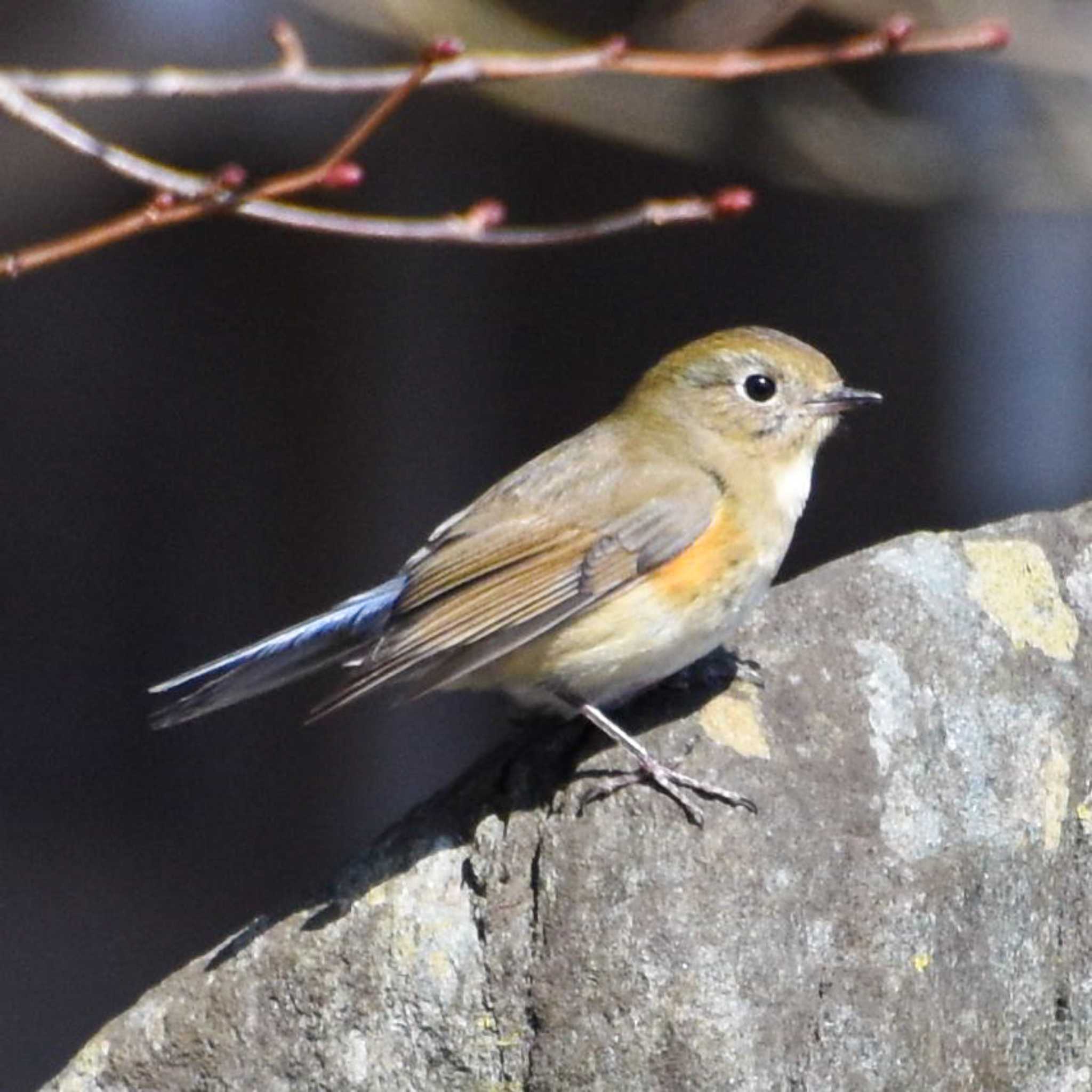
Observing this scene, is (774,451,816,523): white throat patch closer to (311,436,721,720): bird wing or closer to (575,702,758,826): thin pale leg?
(311,436,721,720): bird wing

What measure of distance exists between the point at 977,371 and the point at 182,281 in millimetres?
2429

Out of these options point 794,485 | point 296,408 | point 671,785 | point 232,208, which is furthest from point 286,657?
point 296,408

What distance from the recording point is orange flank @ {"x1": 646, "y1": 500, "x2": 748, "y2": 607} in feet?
10.6

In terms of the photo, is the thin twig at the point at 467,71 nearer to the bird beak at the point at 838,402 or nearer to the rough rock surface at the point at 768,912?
the rough rock surface at the point at 768,912

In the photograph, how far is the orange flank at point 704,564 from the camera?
3.24 m

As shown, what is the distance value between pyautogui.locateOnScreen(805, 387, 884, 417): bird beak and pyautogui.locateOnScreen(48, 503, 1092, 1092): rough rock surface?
64cm

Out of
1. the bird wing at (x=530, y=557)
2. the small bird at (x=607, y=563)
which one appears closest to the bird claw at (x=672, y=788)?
the small bird at (x=607, y=563)

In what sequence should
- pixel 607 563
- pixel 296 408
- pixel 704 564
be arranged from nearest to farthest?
pixel 704 564 < pixel 607 563 < pixel 296 408

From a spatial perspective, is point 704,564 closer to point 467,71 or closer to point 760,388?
point 760,388

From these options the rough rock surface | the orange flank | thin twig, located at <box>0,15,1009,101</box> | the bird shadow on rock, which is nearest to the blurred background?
the orange flank

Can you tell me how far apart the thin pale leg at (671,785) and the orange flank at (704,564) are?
0.40 meters

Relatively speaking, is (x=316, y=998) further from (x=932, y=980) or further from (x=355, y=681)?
(x=932, y=980)

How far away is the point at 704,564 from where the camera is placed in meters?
3.27

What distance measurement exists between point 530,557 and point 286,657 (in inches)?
16.4
